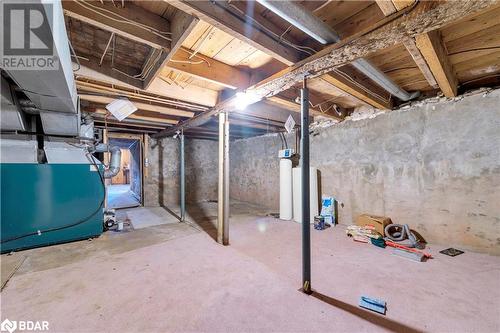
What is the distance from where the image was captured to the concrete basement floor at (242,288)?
4.61 ft

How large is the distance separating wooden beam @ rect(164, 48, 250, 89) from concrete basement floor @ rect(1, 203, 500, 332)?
6.28 feet

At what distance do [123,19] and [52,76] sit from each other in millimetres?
664

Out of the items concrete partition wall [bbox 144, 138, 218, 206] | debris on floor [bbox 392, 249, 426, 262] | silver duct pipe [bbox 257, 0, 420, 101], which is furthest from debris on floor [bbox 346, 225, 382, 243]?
concrete partition wall [bbox 144, 138, 218, 206]

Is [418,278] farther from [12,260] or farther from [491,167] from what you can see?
[12,260]

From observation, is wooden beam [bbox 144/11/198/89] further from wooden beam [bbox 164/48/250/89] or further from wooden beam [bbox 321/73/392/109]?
wooden beam [bbox 321/73/392/109]

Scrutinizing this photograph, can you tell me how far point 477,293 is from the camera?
1693 mm

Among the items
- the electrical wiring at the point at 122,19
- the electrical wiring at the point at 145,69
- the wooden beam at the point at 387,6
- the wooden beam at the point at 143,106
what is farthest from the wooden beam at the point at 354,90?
the wooden beam at the point at 143,106

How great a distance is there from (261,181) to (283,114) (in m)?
2.32

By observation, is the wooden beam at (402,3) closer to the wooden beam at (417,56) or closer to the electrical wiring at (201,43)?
the wooden beam at (417,56)

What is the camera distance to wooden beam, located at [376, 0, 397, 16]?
1.13 metres

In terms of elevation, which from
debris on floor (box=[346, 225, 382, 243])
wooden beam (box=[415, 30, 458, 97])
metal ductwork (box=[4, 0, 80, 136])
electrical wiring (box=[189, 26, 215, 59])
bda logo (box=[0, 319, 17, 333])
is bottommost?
bda logo (box=[0, 319, 17, 333])

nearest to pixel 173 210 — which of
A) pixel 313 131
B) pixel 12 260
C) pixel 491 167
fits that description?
pixel 12 260

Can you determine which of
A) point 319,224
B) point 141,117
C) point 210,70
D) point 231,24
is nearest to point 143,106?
point 141,117

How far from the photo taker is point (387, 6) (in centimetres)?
116
